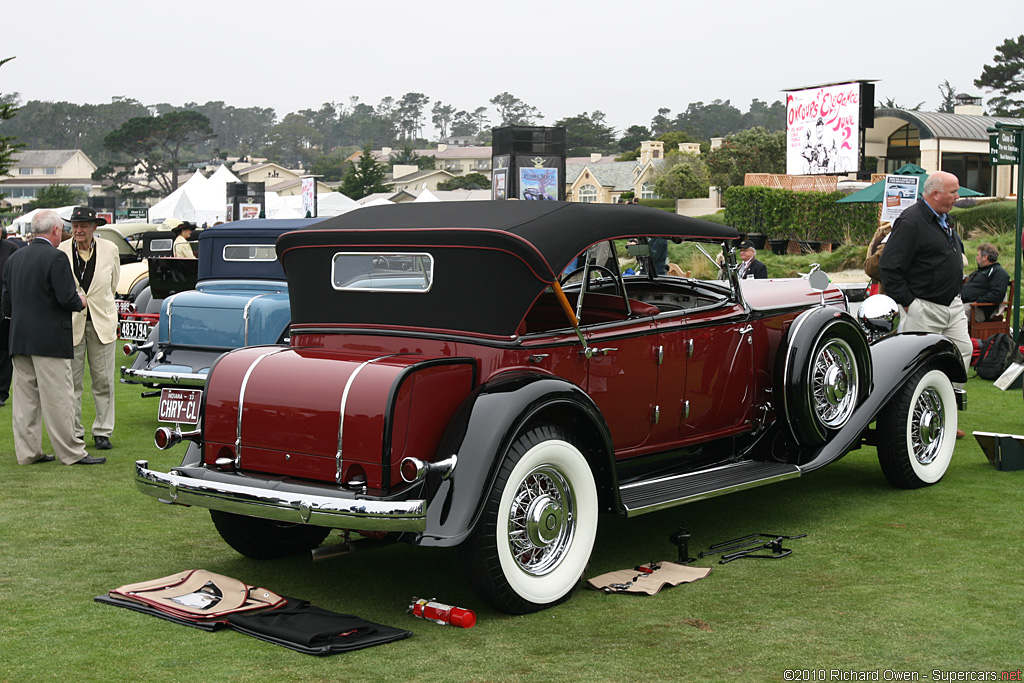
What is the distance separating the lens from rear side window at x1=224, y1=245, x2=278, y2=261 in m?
10.1

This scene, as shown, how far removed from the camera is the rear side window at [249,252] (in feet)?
33.2

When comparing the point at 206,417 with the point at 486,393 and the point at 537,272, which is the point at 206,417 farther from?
the point at 537,272

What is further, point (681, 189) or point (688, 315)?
point (681, 189)

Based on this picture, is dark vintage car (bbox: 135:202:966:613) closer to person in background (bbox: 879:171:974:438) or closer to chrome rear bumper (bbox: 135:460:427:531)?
chrome rear bumper (bbox: 135:460:427:531)

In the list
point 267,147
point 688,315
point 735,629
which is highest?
point 267,147

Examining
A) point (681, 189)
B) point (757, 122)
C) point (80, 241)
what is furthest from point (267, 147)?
point (80, 241)

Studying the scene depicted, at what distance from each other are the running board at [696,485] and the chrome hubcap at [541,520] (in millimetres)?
336

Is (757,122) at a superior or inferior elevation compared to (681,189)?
superior

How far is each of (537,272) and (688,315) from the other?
1.33 m

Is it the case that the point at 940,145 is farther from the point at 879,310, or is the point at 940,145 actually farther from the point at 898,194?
the point at 879,310

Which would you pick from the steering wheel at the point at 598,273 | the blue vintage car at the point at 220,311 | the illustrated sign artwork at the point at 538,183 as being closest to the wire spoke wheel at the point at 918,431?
the steering wheel at the point at 598,273

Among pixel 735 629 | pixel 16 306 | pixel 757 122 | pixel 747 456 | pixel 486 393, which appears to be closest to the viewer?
pixel 735 629

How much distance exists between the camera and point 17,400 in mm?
7812

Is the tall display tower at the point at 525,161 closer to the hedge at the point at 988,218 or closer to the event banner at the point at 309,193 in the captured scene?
the event banner at the point at 309,193
